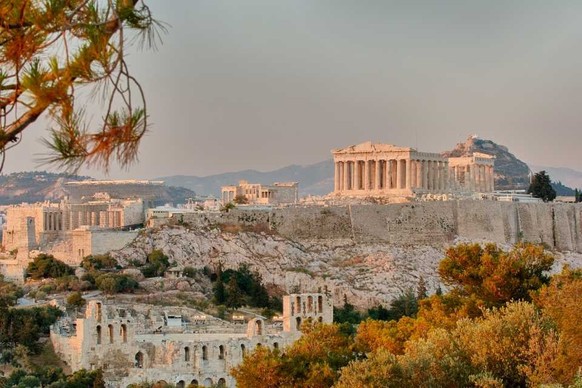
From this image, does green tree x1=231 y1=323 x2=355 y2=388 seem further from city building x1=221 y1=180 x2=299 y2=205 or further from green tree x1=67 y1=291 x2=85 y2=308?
city building x1=221 y1=180 x2=299 y2=205

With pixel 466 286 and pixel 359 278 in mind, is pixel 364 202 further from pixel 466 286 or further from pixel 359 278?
pixel 466 286

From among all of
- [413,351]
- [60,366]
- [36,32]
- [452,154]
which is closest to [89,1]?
[36,32]

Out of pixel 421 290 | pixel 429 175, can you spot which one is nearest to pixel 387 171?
pixel 429 175

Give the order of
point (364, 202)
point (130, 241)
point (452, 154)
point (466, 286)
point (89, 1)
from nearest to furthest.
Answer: point (89, 1), point (466, 286), point (130, 241), point (364, 202), point (452, 154)

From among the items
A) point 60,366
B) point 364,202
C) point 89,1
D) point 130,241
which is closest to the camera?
point 89,1

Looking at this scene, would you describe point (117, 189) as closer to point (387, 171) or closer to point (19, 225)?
point (387, 171)

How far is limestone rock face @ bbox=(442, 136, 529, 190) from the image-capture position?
413ft

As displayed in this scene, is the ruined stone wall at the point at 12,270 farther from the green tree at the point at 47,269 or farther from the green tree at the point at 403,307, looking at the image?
the green tree at the point at 403,307

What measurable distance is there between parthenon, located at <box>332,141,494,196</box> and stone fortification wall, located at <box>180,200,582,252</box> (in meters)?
4.34

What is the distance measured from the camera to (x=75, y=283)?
41531mm

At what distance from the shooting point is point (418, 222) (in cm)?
6075

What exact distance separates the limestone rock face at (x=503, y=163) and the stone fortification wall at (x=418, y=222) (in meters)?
51.5

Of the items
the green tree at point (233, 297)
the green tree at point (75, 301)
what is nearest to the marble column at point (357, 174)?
the green tree at point (233, 297)

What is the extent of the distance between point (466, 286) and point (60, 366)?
12.0 metres
